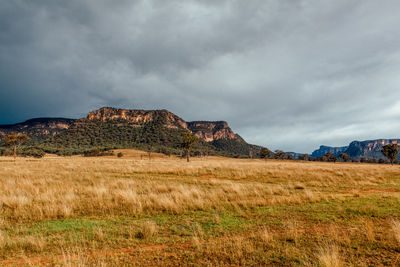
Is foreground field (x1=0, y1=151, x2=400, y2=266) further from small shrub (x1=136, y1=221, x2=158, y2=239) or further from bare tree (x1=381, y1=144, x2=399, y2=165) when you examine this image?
bare tree (x1=381, y1=144, x2=399, y2=165)

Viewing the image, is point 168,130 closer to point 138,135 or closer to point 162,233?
point 138,135

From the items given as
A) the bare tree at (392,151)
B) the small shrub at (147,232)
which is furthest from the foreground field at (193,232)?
the bare tree at (392,151)

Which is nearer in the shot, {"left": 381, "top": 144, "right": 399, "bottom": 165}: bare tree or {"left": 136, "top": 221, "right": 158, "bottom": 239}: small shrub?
{"left": 136, "top": 221, "right": 158, "bottom": 239}: small shrub

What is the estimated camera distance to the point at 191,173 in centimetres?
2383

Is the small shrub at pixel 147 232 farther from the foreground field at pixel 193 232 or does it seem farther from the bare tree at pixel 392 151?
the bare tree at pixel 392 151

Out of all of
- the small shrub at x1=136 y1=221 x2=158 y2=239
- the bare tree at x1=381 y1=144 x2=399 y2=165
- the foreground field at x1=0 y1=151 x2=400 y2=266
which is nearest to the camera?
the foreground field at x1=0 y1=151 x2=400 y2=266

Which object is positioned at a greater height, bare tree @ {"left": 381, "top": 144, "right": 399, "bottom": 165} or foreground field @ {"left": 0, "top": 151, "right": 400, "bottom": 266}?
bare tree @ {"left": 381, "top": 144, "right": 399, "bottom": 165}

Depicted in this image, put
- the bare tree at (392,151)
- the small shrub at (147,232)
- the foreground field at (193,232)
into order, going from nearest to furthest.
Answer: the foreground field at (193,232), the small shrub at (147,232), the bare tree at (392,151)

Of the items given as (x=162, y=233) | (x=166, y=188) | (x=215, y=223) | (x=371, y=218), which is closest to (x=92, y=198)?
(x=166, y=188)

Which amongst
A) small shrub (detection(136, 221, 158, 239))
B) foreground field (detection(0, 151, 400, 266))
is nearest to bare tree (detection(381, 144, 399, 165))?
foreground field (detection(0, 151, 400, 266))

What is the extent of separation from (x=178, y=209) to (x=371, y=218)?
7.50 m

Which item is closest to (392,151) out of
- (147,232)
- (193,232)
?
(193,232)

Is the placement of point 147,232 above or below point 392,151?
below

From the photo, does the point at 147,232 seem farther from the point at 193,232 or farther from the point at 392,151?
the point at 392,151
